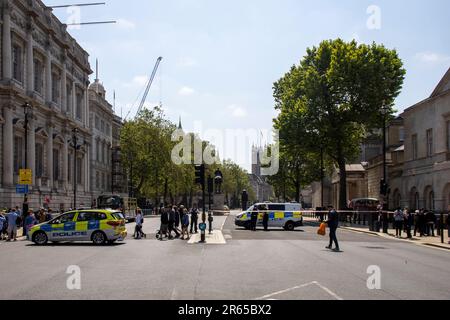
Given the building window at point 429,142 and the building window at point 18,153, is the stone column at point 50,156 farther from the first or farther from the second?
the building window at point 429,142

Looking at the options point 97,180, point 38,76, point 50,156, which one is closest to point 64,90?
point 38,76

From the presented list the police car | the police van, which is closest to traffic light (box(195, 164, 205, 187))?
the police car

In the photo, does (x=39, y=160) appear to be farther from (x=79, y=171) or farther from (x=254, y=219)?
(x=254, y=219)

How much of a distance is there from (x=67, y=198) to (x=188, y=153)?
37.6 meters

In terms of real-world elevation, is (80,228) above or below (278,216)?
above

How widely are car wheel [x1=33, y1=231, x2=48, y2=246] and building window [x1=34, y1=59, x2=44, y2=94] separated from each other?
96.3ft

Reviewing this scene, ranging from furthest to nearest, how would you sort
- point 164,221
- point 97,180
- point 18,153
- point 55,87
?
point 97,180
point 55,87
point 18,153
point 164,221

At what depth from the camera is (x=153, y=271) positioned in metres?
15.7

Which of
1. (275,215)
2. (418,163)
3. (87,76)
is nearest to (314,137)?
(418,163)

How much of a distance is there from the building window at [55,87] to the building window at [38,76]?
420 cm

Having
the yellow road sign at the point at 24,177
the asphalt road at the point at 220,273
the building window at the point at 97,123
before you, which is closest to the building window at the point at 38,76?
the yellow road sign at the point at 24,177

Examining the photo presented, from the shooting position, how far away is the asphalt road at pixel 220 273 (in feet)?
38.9

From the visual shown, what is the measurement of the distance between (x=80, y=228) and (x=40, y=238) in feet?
6.11

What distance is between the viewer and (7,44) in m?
44.7
